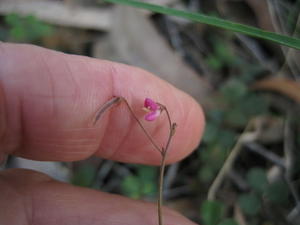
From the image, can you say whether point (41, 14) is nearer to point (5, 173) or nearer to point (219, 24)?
point (5, 173)

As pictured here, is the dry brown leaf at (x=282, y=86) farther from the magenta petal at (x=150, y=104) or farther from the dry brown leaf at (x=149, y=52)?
the magenta petal at (x=150, y=104)

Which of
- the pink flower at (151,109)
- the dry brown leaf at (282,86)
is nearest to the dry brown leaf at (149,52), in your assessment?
the dry brown leaf at (282,86)

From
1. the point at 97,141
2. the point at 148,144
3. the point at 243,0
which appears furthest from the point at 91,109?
the point at 243,0

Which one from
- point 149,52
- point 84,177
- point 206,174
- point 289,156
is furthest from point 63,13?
point 289,156

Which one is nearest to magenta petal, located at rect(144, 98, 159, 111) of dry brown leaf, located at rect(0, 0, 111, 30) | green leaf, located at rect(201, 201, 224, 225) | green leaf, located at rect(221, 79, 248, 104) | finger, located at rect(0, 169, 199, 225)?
finger, located at rect(0, 169, 199, 225)

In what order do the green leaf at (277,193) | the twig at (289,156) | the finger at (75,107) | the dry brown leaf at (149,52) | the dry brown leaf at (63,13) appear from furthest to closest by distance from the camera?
the dry brown leaf at (63,13) < the dry brown leaf at (149,52) < the twig at (289,156) < the green leaf at (277,193) < the finger at (75,107)
